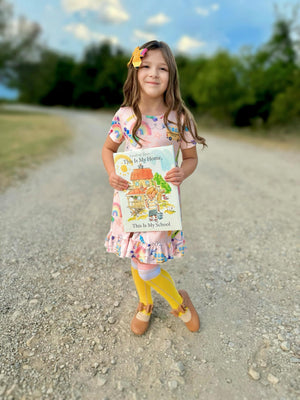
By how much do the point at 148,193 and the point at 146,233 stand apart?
254 millimetres

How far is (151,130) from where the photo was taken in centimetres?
190

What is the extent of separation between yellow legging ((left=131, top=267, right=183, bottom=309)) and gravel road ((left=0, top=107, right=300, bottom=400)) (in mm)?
186

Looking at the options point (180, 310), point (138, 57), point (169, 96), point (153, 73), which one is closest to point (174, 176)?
point (169, 96)

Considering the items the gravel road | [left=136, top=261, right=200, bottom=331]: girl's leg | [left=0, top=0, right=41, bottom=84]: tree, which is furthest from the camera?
[left=0, top=0, right=41, bottom=84]: tree

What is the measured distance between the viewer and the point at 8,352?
1945mm

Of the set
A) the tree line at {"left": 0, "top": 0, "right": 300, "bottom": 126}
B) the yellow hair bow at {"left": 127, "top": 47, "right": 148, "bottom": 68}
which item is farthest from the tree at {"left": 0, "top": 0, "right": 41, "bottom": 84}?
the yellow hair bow at {"left": 127, "top": 47, "right": 148, "bottom": 68}

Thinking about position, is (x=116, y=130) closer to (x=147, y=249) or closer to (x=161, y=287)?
(x=147, y=249)

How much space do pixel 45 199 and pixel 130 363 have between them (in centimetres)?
334

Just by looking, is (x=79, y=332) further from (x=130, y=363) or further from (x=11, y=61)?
(x=11, y=61)

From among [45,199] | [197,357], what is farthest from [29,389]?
[45,199]

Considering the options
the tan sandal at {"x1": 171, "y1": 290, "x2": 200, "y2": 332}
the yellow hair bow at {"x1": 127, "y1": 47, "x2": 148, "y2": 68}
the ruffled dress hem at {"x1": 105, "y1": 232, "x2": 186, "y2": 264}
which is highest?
the yellow hair bow at {"x1": 127, "y1": 47, "x2": 148, "y2": 68}

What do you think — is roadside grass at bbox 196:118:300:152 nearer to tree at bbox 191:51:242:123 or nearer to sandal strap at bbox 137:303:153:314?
tree at bbox 191:51:242:123

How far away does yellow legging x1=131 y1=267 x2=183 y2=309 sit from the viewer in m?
2.11

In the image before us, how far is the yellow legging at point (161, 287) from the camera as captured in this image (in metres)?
2.11
